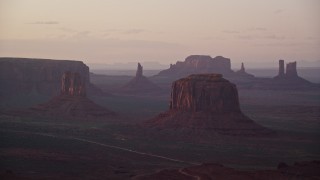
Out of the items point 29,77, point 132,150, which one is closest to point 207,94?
point 132,150

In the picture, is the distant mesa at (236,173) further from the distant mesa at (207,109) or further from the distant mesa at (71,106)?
the distant mesa at (71,106)

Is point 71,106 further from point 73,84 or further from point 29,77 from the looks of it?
point 29,77

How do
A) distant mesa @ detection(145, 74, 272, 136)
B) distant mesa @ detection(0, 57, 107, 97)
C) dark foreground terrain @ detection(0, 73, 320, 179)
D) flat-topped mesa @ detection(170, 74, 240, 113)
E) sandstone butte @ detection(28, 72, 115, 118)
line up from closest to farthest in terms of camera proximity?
1. dark foreground terrain @ detection(0, 73, 320, 179)
2. distant mesa @ detection(145, 74, 272, 136)
3. flat-topped mesa @ detection(170, 74, 240, 113)
4. sandstone butte @ detection(28, 72, 115, 118)
5. distant mesa @ detection(0, 57, 107, 97)

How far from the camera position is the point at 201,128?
107 metres

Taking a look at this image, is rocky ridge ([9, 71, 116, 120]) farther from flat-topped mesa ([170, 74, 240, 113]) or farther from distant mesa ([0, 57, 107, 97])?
distant mesa ([0, 57, 107, 97])

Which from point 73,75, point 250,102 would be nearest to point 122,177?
point 73,75

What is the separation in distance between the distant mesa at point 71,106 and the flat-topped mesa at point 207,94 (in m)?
26.6

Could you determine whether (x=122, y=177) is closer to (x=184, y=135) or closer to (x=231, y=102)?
(x=184, y=135)

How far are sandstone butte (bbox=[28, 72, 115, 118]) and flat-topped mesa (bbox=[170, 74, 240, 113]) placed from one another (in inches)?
1049

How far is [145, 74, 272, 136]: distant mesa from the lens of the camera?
353 ft

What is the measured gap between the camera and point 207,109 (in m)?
110

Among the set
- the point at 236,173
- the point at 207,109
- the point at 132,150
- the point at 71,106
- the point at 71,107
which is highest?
the point at 207,109

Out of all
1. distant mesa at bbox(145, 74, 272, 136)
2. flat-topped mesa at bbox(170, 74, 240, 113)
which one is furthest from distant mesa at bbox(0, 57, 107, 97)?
flat-topped mesa at bbox(170, 74, 240, 113)

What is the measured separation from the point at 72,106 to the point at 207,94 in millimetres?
36373
